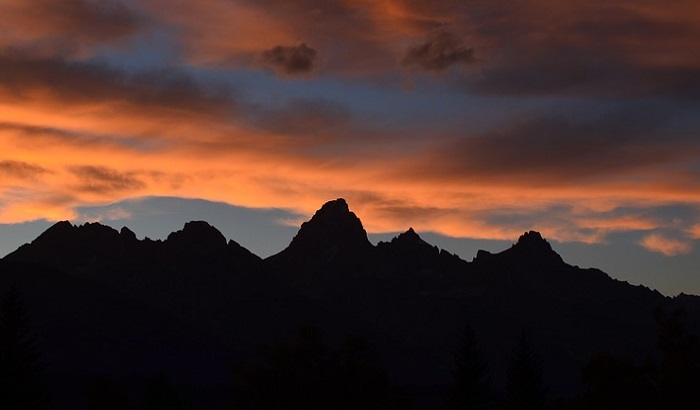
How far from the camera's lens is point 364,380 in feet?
453

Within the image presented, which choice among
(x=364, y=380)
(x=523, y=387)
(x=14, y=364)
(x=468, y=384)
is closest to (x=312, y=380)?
(x=364, y=380)

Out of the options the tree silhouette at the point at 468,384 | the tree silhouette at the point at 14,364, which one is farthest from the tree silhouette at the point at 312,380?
the tree silhouette at the point at 14,364

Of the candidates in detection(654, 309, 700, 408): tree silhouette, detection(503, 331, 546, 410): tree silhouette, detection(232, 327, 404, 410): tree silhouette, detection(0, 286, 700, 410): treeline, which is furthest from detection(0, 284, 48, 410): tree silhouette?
detection(654, 309, 700, 408): tree silhouette

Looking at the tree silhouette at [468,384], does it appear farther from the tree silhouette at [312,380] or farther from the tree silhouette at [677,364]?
the tree silhouette at [312,380]

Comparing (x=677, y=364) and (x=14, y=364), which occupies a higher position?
(x=677, y=364)

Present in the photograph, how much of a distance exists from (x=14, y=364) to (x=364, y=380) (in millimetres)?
57044

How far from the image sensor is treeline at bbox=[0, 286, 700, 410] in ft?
307

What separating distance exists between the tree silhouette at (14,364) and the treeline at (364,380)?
86 millimetres

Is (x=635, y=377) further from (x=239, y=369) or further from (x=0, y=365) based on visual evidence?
(x=0, y=365)

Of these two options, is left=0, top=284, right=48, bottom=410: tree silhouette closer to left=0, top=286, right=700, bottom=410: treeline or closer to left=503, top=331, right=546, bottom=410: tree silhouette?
left=0, top=286, right=700, bottom=410: treeline

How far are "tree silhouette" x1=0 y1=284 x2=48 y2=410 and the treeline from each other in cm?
9

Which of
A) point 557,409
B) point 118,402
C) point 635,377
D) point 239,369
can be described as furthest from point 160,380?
point 635,377

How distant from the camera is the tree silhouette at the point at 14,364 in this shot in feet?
290

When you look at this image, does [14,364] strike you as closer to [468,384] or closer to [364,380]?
[468,384]
